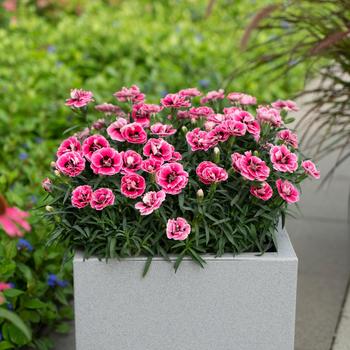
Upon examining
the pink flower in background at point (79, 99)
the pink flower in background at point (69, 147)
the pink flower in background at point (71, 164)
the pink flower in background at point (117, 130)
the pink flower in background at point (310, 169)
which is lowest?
the pink flower in background at point (310, 169)

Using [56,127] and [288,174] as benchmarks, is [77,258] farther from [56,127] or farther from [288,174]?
[56,127]

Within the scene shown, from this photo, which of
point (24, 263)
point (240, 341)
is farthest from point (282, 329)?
point (24, 263)

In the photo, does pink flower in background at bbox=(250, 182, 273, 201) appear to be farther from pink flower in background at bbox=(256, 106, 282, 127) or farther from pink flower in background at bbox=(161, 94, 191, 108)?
pink flower in background at bbox=(161, 94, 191, 108)

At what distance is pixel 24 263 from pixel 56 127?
161 cm

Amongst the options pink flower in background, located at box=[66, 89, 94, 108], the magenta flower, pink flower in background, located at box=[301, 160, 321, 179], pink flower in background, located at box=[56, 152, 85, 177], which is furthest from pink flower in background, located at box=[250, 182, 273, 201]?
pink flower in background, located at box=[66, 89, 94, 108]

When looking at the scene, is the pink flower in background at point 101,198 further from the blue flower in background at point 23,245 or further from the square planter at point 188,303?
the blue flower in background at point 23,245

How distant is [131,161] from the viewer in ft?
6.55

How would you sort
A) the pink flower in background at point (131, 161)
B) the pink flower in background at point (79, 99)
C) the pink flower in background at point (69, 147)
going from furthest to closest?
the pink flower in background at point (79, 99) → the pink flower in background at point (69, 147) → the pink flower in background at point (131, 161)

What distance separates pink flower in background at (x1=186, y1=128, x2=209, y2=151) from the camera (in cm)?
206

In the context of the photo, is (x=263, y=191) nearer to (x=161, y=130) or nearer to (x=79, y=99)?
(x=161, y=130)

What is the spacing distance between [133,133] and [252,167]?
1.16 feet

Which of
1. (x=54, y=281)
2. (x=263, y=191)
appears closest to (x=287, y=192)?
(x=263, y=191)

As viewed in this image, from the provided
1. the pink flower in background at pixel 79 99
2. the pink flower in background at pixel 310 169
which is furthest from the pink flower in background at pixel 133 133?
the pink flower in background at pixel 310 169

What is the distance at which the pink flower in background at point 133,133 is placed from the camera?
2.05 meters
